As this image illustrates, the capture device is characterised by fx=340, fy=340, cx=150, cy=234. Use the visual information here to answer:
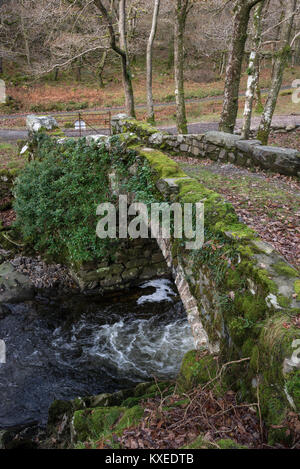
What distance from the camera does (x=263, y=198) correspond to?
6676mm

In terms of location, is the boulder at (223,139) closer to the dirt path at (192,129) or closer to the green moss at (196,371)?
the green moss at (196,371)

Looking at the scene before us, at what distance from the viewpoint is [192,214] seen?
484 centimetres

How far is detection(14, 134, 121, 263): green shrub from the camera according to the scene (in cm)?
870

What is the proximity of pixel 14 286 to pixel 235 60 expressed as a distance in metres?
8.67

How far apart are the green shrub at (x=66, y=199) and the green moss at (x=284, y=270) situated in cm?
551

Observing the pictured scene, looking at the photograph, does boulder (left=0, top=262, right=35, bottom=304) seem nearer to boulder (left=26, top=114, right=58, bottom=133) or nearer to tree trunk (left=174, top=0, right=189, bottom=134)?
boulder (left=26, top=114, right=58, bottom=133)

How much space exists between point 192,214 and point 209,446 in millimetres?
2939

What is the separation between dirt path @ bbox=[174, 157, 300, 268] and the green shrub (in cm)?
248

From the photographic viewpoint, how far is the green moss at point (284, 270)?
334 cm

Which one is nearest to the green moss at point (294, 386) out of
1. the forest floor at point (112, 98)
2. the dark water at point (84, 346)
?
the dark water at point (84, 346)

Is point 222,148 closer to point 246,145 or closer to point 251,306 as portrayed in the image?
point 246,145

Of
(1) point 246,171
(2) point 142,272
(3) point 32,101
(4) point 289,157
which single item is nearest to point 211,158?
(1) point 246,171
